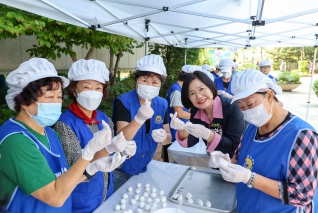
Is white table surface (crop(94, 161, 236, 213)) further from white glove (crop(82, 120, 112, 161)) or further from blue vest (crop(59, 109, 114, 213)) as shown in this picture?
white glove (crop(82, 120, 112, 161))

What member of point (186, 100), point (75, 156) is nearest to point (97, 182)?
point (75, 156)

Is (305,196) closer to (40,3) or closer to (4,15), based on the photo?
(40,3)

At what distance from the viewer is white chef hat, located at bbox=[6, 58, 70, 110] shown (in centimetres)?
120

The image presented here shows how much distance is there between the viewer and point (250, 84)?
1313 millimetres

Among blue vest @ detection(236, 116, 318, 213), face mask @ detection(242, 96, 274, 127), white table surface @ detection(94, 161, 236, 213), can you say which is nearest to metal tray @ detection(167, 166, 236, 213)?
white table surface @ detection(94, 161, 236, 213)

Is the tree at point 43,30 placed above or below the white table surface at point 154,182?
above

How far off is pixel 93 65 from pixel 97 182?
0.88m

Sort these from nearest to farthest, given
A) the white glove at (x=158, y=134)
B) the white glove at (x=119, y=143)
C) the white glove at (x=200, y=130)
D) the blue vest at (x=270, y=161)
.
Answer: the blue vest at (x=270, y=161) < the white glove at (x=119, y=143) < the white glove at (x=200, y=130) < the white glove at (x=158, y=134)

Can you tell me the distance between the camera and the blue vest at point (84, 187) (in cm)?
156

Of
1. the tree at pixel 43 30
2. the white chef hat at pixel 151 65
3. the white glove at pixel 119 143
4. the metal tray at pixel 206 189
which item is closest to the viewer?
the white glove at pixel 119 143

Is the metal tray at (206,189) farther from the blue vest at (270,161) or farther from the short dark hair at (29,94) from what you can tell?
the short dark hair at (29,94)

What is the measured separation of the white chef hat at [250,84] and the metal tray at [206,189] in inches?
33.5

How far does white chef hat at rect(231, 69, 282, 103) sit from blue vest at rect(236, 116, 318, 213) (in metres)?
0.24

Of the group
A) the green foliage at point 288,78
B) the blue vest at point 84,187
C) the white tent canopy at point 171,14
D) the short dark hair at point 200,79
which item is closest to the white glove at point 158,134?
the short dark hair at point 200,79
